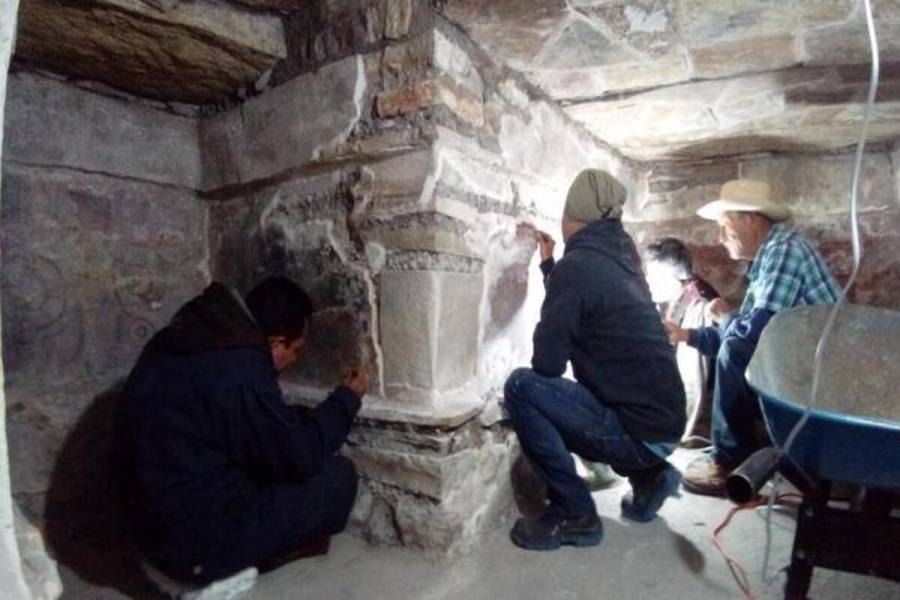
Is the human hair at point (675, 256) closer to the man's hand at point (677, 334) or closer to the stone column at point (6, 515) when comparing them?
the man's hand at point (677, 334)

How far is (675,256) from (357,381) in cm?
201

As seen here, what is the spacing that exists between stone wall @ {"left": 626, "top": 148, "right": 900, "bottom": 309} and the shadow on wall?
295 centimetres

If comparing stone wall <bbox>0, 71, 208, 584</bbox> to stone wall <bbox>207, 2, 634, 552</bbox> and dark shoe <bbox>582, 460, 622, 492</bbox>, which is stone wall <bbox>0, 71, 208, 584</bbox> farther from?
dark shoe <bbox>582, 460, 622, 492</bbox>

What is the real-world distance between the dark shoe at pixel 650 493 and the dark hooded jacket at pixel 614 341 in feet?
0.68

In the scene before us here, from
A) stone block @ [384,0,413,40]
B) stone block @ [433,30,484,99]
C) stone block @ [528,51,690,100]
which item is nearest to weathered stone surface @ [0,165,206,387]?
stone block @ [384,0,413,40]

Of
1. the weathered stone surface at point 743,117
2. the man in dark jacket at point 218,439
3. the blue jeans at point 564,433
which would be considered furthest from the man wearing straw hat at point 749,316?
the man in dark jacket at point 218,439

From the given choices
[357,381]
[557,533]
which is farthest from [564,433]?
[357,381]

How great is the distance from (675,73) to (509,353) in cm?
125

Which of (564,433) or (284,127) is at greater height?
(284,127)

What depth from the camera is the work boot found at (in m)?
2.34

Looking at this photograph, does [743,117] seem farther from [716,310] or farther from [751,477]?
[751,477]

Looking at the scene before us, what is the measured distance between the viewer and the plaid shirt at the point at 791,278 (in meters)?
2.29

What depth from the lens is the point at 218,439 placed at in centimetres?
159

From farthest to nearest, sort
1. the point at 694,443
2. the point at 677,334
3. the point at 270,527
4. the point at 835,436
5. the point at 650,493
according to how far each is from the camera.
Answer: the point at 694,443 → the point at 677,334 → the point at 650,493 → the point at 270,527 → the point at 835,436
